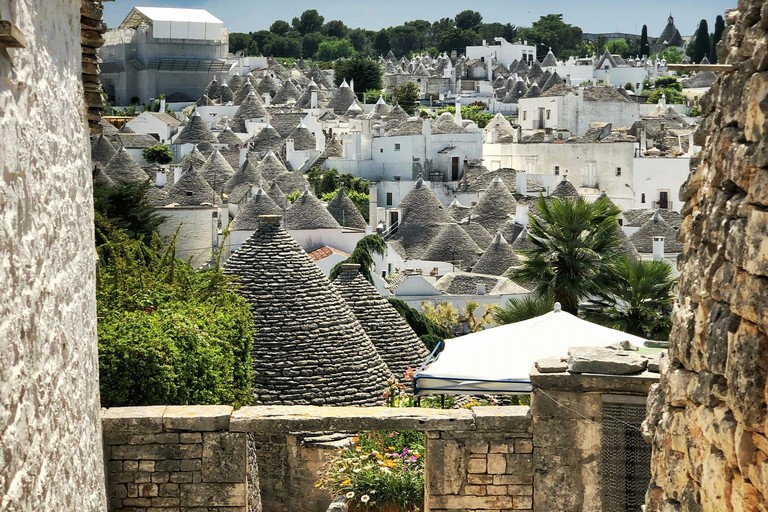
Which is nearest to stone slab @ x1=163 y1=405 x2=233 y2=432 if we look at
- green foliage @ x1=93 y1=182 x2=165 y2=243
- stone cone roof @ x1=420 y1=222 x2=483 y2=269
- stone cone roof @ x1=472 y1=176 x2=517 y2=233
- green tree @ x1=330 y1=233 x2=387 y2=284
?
green foliage @ x1=93 y1=182 x2=165 y2=243

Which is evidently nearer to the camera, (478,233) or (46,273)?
(46,273)

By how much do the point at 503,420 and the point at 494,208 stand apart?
4669 cm

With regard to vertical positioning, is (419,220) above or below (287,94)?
below

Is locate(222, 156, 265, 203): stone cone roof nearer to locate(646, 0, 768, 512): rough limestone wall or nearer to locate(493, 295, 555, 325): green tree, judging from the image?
locate(493, 295, 555, 325): green tree

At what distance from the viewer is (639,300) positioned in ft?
67.7

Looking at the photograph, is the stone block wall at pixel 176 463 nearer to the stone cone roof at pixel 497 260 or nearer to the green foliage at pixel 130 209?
the green foliage at pixel 130 209

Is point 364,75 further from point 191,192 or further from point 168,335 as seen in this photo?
point 168,335

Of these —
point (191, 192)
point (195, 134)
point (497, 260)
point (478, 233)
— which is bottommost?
point (478, 233)

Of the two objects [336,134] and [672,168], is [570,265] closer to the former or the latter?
[672,168]

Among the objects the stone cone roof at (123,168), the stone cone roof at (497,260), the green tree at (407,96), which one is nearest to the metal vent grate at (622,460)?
the stone cone roof at (497,260)

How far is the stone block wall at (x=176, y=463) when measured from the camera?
9.22 m

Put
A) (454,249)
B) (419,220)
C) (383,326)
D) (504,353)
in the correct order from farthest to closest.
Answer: (419,220) → (454,249) → (383,326) → (504,353)

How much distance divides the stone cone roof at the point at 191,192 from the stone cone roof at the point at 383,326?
91.5 ft

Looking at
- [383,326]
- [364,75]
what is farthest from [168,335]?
[364,75]
